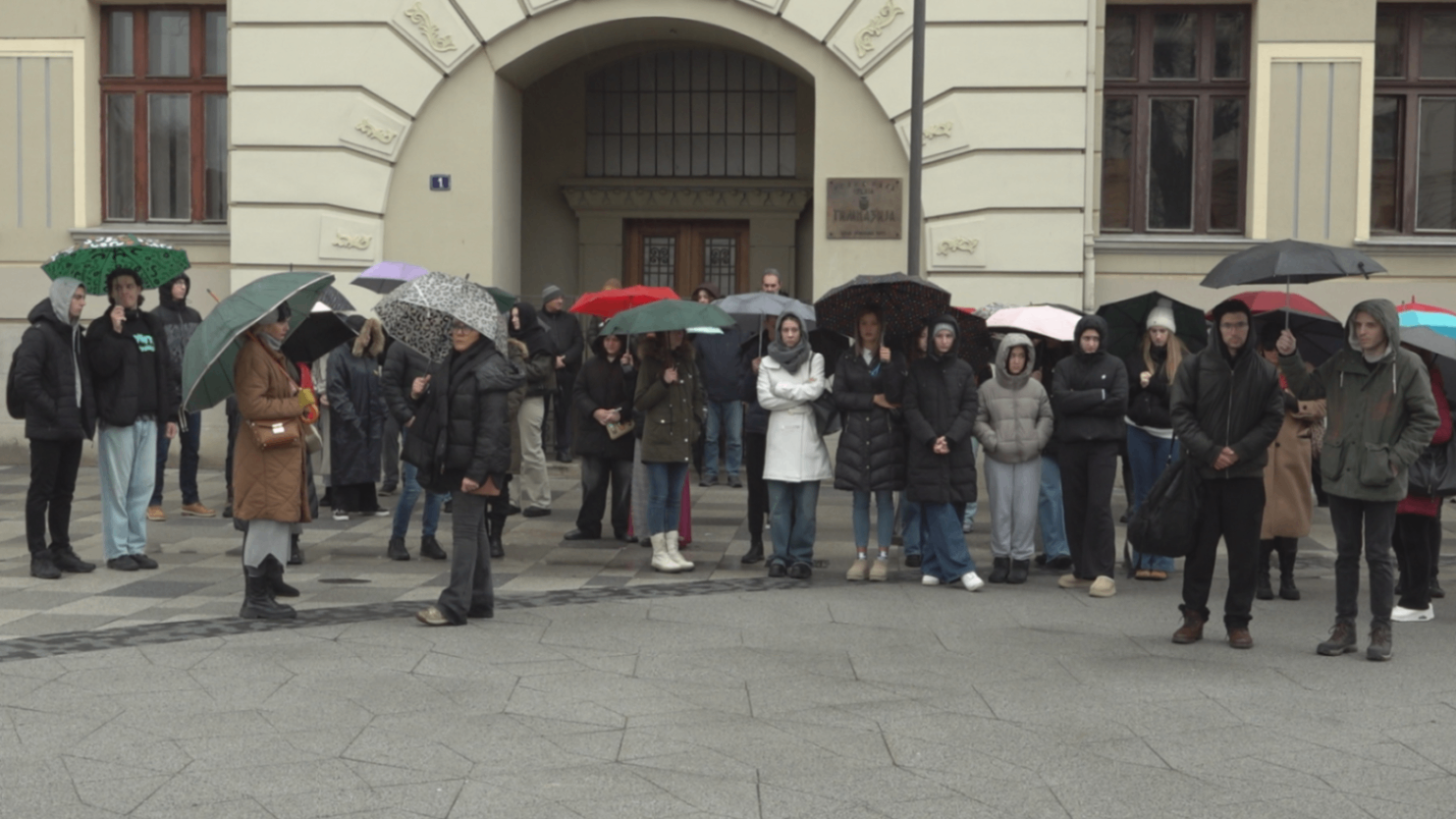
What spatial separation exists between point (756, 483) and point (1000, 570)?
185cm

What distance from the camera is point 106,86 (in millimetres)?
17797

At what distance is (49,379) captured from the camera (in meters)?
10.5

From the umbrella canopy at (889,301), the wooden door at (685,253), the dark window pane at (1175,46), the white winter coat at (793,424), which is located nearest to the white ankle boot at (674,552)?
the white winter coat at (793,424)

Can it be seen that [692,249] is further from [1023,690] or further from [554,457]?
[1023,690]

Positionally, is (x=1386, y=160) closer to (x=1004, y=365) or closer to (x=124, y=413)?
(x=1004, y=365)

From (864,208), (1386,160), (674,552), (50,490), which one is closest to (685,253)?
(864,208)

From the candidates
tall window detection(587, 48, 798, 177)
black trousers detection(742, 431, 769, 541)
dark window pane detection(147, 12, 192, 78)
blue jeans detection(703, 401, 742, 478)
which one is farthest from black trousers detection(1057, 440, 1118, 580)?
dark window pane detection(147, 12, 192, 78)

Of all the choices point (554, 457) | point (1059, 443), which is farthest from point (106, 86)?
point (1059, 443)

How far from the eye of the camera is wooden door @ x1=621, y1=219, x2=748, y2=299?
20078mm

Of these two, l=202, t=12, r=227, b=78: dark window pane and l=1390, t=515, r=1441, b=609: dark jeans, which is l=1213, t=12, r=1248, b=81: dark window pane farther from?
l=202, t=12, r=227, b=78: dark window pane

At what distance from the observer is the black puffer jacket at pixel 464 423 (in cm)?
879

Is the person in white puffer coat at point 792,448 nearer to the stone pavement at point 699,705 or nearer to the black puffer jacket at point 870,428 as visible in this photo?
the black puffer jacket at point 870,428

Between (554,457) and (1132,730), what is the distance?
1146 cm

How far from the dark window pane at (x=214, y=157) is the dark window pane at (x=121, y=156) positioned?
2.45ft
